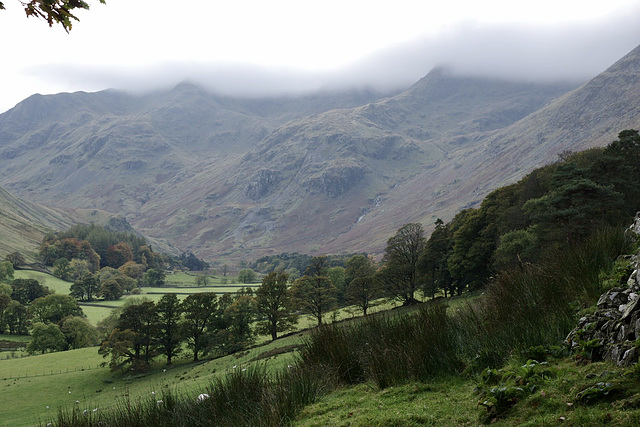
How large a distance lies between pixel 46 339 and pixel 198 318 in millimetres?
32425

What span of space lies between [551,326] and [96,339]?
8579cm

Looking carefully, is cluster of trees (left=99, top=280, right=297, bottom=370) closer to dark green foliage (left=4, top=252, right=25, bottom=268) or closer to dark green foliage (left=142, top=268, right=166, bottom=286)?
dark green foliage (left=142, top=268, right=166, bottom=286)

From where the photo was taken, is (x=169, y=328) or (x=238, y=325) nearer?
(x=169, y=328)

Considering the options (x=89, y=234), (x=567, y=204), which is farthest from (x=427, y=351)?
(x=89, y=234)

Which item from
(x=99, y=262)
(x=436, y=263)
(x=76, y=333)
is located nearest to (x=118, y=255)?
(x=99, y=262)

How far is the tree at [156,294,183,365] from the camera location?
180ft

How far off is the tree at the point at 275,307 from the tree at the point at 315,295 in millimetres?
1625

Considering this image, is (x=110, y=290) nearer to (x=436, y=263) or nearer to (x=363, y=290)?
(x=363, y=290)

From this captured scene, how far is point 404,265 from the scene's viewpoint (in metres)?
55.0

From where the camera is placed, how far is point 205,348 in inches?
2137

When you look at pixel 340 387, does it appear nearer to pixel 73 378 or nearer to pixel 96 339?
pixel 73 378

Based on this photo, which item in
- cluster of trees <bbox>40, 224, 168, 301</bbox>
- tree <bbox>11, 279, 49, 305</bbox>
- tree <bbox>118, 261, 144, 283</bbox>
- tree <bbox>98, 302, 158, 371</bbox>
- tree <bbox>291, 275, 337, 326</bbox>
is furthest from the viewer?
tree <bbox>118, 261, 144, 283</bbox>

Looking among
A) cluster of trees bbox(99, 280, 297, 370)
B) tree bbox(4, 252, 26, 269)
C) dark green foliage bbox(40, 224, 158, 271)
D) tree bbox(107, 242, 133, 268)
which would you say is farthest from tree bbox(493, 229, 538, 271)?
tree bbox(107, 242, 133, 268)

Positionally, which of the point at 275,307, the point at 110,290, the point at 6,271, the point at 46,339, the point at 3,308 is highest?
the point at 6,271
